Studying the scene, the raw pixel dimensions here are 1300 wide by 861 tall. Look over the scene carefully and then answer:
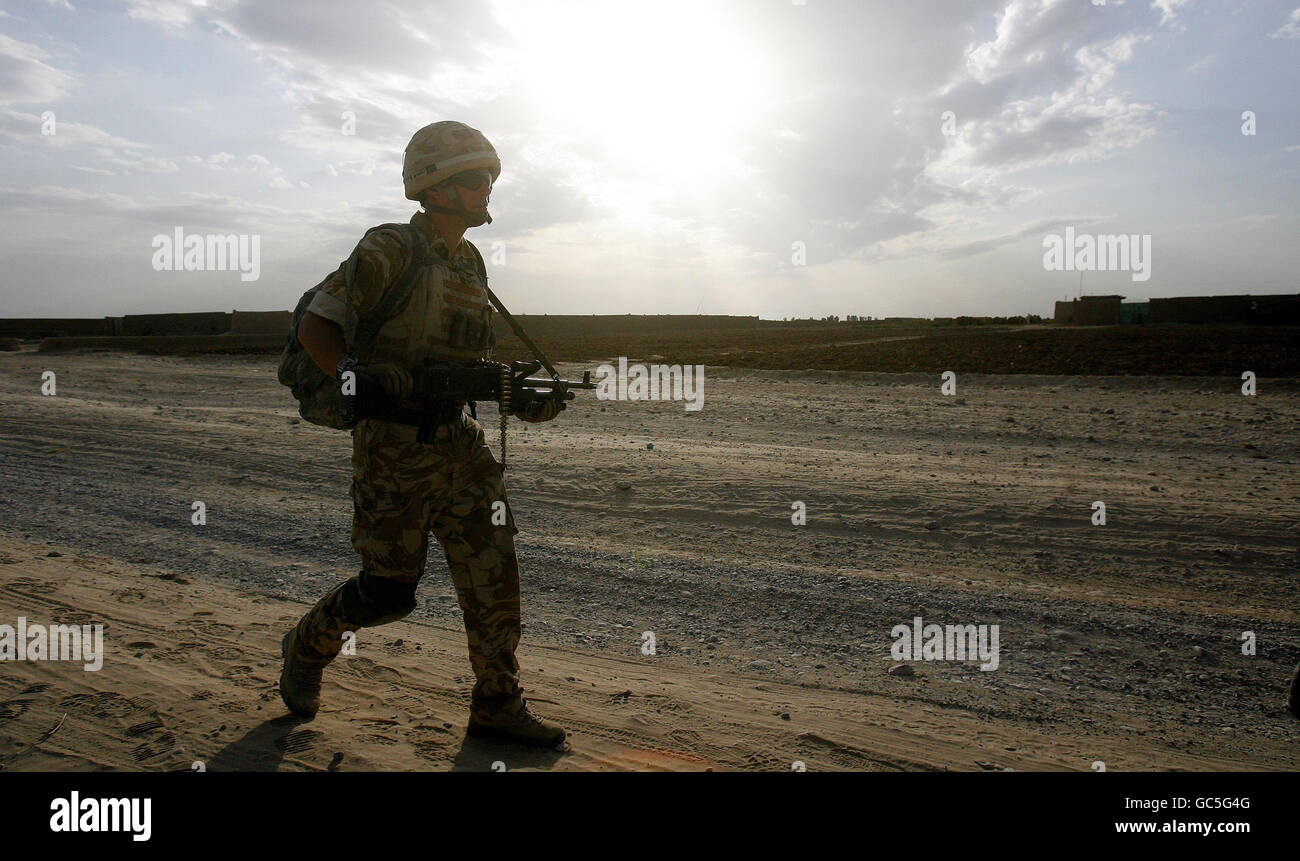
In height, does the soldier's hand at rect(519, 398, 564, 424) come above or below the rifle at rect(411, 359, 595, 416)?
below

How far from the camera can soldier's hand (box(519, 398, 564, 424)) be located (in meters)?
3.24

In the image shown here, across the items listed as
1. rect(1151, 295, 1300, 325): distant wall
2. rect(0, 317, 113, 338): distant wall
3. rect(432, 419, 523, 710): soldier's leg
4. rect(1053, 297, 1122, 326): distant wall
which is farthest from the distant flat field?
rect(0, 317, 113, 338): distant wall

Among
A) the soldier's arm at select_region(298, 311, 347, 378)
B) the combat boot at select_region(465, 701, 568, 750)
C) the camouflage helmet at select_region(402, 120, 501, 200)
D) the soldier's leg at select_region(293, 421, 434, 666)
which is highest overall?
the camouflage helmet at select_region(402, 120, 501, 200)

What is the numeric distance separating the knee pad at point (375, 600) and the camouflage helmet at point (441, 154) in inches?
58.5

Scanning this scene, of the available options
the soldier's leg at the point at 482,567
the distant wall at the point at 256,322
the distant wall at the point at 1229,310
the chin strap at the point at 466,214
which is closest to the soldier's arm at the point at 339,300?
the chin strap at the point at 466,214

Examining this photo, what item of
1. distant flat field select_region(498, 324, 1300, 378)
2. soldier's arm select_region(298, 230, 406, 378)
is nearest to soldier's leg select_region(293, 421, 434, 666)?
soldier's arm select_region(298, 230, 406, 378)

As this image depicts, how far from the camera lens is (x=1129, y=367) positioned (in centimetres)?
1903

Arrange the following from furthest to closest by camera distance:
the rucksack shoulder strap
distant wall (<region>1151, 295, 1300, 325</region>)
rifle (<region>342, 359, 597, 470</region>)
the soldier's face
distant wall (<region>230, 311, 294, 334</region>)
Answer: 1. distant wall (<region>230, 311, 294, 334</region>)
2. distant wall (<region>1151, 295, 1300, 325</region>)
3. the soldier's face
4. the rucksack shoulder strap
5. rifle (<region>342, 359, 597, 470</region>)

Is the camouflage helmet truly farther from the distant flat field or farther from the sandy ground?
the distant flat field

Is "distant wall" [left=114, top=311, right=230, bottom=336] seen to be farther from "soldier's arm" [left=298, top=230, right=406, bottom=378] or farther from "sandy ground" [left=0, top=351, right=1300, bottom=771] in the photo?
"soldier's arm" [left=298, top=230, right=406, bottom=378]

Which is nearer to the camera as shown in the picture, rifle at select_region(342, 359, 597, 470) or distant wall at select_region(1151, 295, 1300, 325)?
rifle at select_region(342, 359, 597, 470)

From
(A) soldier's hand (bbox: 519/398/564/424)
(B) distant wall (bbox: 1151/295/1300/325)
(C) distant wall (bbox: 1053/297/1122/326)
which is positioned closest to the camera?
(A) soldier's hand (bbox: 519/398/564/424)

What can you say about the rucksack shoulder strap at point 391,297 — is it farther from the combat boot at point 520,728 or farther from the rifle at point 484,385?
the combat boot at point 520,728

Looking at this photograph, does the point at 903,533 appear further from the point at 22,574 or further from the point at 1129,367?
the point at 1129,367
